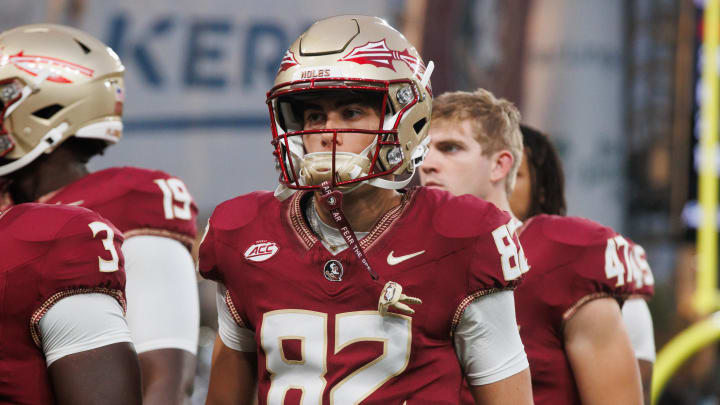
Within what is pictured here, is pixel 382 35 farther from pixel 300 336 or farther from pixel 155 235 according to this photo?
pixel 155 235

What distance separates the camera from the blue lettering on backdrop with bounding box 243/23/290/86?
7664mm

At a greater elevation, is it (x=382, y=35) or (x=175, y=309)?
(x=382, y=35)

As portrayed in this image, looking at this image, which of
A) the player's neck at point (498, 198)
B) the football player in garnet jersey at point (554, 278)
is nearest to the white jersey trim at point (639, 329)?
the football player in garnet jersey at point (554, 278)

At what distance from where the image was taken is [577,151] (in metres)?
9.80

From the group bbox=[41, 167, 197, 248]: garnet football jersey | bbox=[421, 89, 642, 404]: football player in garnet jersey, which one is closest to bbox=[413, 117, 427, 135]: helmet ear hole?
bbox=[421, 89, 642, 404]: football player in garnet jersey

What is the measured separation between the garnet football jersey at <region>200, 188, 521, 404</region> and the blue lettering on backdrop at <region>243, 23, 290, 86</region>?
5588mm

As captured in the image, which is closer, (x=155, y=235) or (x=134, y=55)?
(x=155, y=235)

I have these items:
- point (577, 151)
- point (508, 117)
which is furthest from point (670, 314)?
point (508, 117)

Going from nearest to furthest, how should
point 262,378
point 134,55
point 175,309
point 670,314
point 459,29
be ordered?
1. point 262,378
2. point 175,309
3. point 134,55
4. point 459,29
5. point 670,314

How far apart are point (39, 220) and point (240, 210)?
0.43 m

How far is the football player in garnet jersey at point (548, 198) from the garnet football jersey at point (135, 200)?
1.07 metres

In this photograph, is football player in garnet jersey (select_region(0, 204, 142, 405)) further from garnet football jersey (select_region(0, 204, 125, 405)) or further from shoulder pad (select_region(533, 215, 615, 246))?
shoulder pad (select_region(533, 215, 615, 246))

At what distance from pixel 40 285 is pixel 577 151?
8.29 meters

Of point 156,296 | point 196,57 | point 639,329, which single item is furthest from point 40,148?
point 196,57
